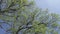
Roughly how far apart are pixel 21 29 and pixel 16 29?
0.09 metres

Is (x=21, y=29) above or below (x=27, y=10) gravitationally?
below

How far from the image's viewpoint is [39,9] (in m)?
4.04

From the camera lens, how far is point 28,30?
3910 millimetres

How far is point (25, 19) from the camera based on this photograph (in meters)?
3.90

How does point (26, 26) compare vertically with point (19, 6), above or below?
below

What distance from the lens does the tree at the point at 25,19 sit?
12.4 ft

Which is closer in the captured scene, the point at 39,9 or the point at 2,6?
the point at 2,6

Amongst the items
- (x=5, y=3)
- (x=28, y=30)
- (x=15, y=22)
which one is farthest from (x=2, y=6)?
(x=28, y=30)

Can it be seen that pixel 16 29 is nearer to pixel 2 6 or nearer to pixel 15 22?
pixel 15 22

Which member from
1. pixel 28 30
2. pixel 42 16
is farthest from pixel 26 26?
pixel 42 16

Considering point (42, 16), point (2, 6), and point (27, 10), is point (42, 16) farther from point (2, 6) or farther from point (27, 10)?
point (2, 6)

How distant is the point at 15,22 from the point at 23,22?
0.14 m

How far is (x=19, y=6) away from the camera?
12.6 feet

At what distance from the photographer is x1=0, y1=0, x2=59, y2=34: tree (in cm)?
379
